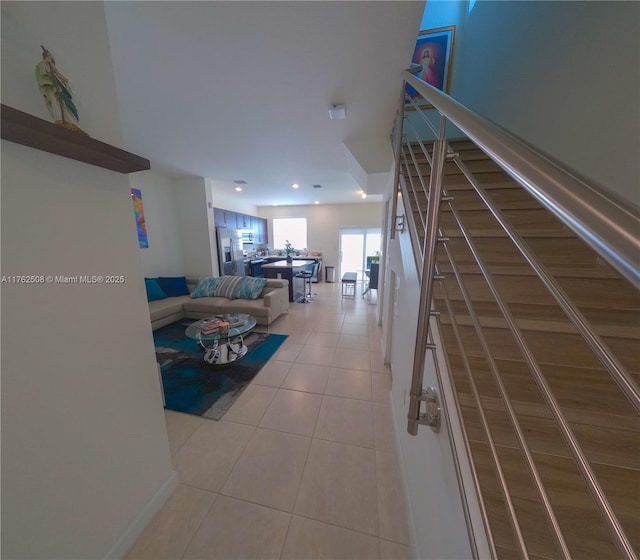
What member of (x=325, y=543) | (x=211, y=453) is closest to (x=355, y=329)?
(x=211, y=453)

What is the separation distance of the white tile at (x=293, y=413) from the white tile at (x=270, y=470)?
0.21 feet

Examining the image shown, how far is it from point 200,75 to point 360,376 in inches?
114

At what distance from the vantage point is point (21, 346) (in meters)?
0.79

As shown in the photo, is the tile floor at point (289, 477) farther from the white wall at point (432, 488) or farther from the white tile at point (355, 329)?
the white tile at point (355, 329)

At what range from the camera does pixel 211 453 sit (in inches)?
64.7

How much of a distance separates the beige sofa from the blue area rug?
284mm

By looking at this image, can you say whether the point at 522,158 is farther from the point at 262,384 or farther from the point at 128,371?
the point at 262,384

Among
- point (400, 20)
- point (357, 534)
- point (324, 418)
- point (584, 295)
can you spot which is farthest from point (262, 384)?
point (400, 20)

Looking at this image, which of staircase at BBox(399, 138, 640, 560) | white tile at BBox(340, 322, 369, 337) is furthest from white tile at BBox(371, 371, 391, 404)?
staircase at BBox(399, 138, 640, 560)

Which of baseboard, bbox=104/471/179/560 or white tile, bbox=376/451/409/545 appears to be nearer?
baseboard, bbox=104/471/179/560

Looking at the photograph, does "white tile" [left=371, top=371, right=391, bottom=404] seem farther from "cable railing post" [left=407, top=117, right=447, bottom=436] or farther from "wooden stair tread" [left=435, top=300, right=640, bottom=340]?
"cable railing post" [left=407, top=117, right=447, bottom=436]

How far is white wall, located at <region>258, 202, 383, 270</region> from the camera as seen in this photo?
7.09 meters

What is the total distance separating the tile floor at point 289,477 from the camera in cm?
119

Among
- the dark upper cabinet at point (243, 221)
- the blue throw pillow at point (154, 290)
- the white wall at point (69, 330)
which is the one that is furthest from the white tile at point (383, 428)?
the dark upper cabinet at point (243, 221)
